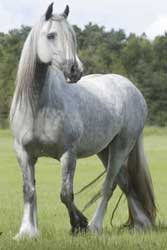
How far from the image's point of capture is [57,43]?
6.68m

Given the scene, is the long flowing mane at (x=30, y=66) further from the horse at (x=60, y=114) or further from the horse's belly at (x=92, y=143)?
the horse's belly at (x=92, y=143)

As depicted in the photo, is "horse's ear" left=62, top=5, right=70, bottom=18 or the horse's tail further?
the horse's tail

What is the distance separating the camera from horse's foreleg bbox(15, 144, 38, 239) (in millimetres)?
7051

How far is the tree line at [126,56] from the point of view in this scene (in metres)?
75.2

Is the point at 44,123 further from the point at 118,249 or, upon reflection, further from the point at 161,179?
the point at 161,179

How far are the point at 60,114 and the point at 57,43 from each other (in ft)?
2.61

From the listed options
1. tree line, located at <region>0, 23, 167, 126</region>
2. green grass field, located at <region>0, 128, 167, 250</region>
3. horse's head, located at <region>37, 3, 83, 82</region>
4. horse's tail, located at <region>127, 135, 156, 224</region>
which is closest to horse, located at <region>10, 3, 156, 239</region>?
horse's head, located at <region>37, 3, 83, 82</region>

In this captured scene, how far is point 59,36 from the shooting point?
21.9 feet

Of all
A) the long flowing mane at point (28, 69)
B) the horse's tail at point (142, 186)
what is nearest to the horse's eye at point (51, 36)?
the long flowing mane at point (28, 69)

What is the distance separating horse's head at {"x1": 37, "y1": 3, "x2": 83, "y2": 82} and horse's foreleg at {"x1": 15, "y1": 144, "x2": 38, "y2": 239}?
1015mm

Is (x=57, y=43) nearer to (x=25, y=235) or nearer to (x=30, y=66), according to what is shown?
(x=30, y=66)

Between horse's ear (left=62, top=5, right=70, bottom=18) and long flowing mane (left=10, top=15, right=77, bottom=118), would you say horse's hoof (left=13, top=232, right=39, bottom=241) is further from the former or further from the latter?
horse's ear (left=62, top=5, right=70, bottom=18)

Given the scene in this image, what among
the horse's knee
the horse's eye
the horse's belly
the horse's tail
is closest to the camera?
the horse's eye

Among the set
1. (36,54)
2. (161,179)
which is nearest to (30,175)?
(36,54)
